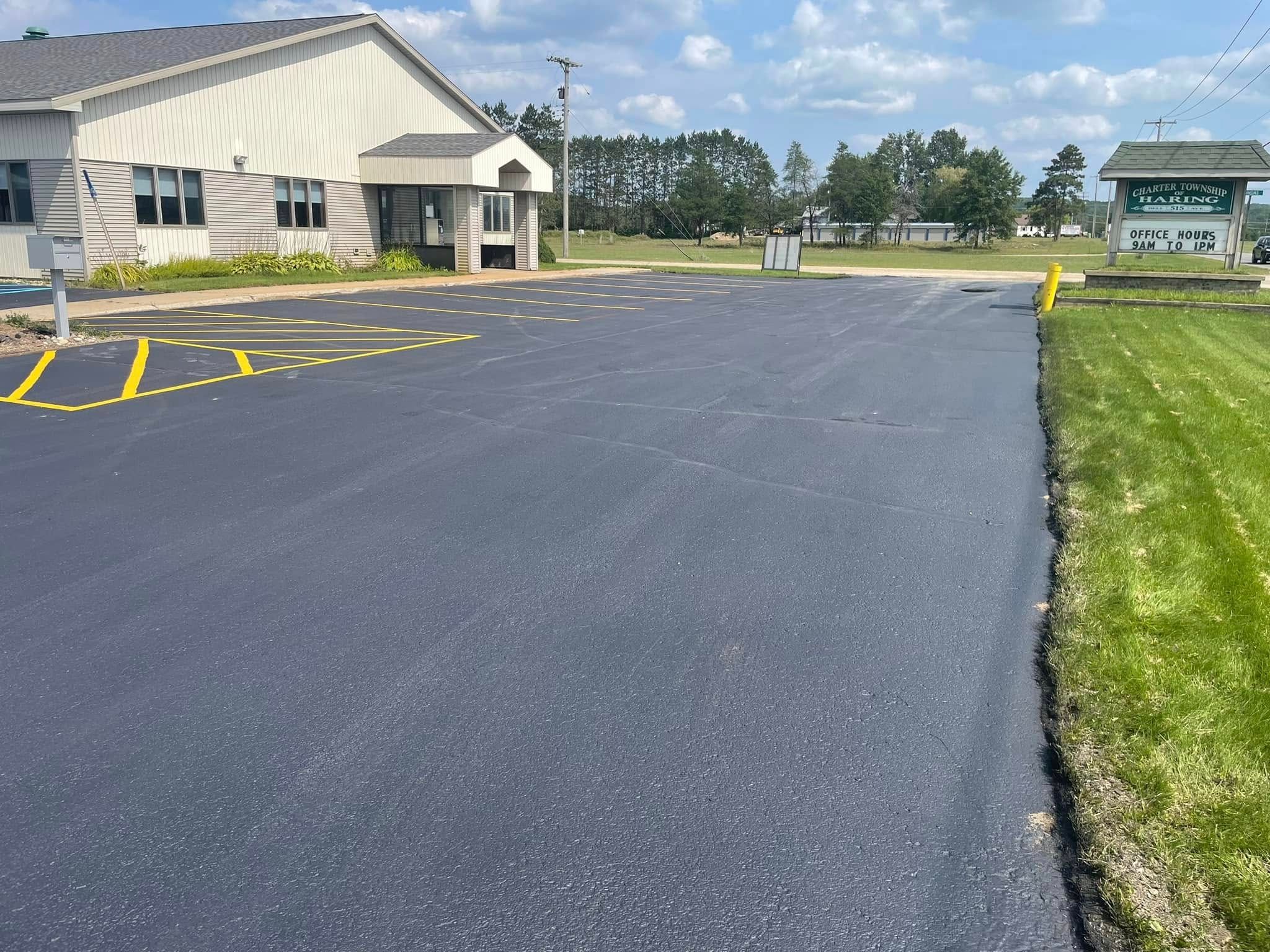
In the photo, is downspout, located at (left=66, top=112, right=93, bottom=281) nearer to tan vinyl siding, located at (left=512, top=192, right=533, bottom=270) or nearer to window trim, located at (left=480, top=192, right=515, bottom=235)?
window trim, located at (left=480, top=192, right=515, bottom=235)

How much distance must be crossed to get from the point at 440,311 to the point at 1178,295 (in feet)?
53.0

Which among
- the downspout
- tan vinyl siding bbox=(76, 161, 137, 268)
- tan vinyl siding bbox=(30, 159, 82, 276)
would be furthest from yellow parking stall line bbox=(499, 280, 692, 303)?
tan vinyl siding bbox=(30, 159, 82, 276)

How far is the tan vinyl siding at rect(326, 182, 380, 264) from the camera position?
30031mm

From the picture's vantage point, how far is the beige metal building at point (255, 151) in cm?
2211

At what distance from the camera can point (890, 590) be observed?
17.6 feet

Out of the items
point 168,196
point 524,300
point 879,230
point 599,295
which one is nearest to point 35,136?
point 168,196

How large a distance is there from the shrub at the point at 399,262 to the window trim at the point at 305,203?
6.74ft

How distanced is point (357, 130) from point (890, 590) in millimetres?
29561

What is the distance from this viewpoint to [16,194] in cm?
2242

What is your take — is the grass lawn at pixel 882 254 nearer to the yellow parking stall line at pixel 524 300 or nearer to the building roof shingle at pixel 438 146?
the building roof shingle at pixel 438 146

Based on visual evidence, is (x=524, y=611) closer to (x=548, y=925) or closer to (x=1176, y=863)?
(x=548, y=925)

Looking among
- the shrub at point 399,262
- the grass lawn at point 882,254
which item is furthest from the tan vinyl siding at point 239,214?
the grass lawn at point 882,254

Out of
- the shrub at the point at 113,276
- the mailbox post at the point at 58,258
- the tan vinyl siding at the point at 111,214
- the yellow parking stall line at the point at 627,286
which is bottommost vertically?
the yellow parking stall line at the point at 627,286

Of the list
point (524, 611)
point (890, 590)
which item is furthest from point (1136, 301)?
point (524, 611)
